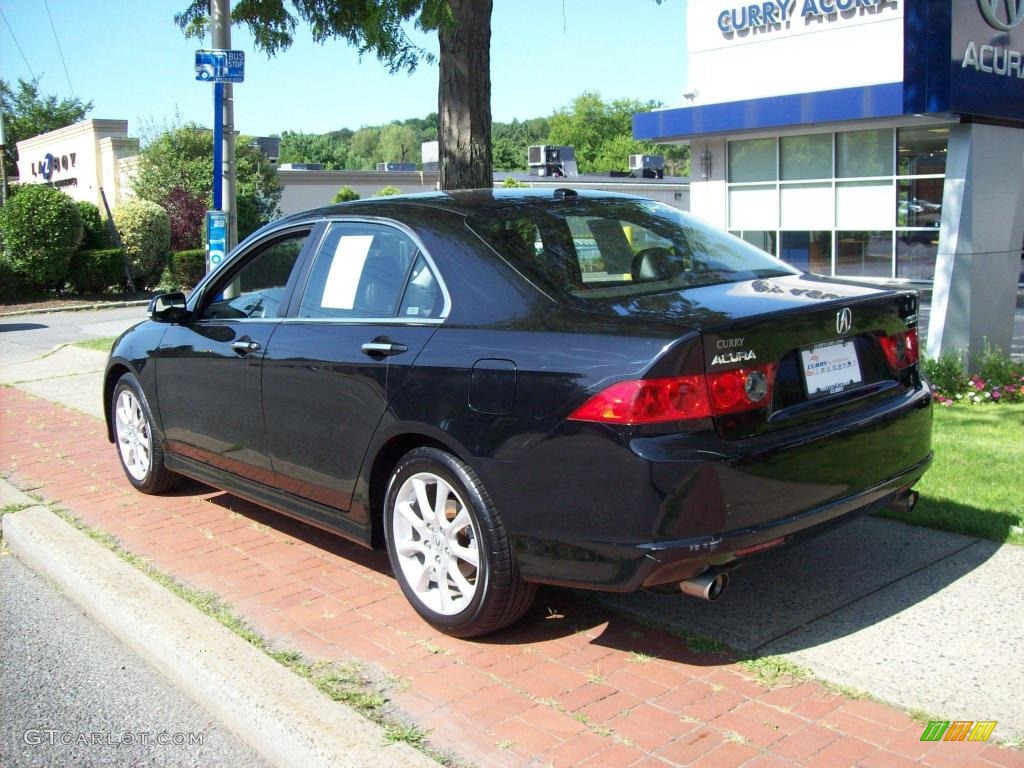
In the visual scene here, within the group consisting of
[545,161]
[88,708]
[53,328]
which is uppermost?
[545,161]

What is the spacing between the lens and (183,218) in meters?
31.3

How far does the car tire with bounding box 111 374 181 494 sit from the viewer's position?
631cm

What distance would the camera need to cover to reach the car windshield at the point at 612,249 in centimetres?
420

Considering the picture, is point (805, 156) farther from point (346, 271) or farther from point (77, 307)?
point (77, 307)

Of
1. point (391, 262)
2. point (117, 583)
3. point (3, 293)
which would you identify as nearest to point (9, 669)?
point (117, 583)

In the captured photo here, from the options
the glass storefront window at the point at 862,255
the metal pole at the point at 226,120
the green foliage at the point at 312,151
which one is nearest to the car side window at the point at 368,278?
the metal pole at the point at 226,120

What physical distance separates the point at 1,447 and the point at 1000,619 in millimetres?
7299

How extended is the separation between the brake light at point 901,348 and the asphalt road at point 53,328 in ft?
41.9

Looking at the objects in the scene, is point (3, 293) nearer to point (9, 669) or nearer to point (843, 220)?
point (843, 220)

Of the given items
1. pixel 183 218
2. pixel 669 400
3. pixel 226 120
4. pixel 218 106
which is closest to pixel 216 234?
pixel 226 120

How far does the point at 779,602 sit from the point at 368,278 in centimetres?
231

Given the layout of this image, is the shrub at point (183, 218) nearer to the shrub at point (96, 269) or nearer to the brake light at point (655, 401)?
the shrub at point (96, 269)

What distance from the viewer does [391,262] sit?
466 centimetres

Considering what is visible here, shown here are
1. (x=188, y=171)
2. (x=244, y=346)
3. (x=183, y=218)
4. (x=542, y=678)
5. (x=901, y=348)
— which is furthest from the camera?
(x=188, y=171)
